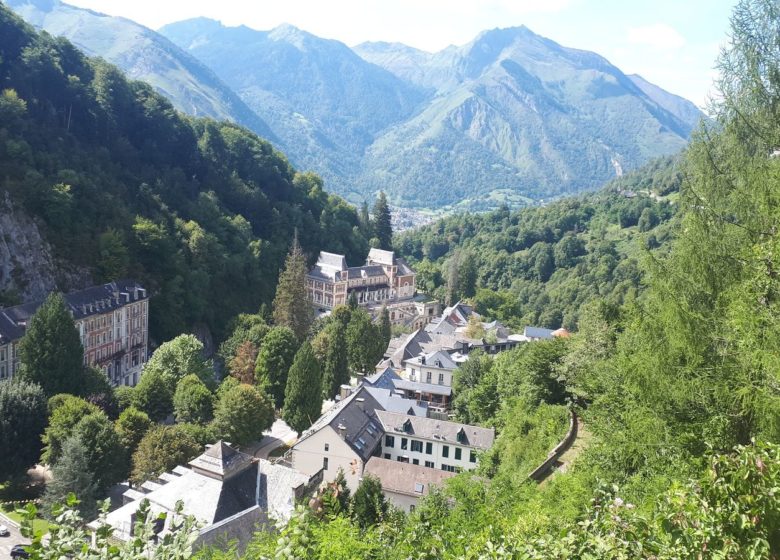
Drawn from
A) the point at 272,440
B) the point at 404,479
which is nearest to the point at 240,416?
the point at 272,440

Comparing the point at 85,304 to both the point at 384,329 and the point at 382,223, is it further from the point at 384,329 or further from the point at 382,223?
the point at 382,223

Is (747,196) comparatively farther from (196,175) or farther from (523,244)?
(523,244)

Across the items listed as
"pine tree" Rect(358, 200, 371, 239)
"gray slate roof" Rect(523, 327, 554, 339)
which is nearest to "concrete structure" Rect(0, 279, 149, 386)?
"gray slate roof" Rect(523, 327, 554, 339)

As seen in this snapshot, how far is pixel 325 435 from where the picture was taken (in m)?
38.3

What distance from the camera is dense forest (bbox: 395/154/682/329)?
3981 inches

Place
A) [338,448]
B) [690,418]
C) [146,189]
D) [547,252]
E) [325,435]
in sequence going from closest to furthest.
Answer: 1. [690,418]
2. [338,448]
3. [325,435]
4. [146,189]
5. [547,252]

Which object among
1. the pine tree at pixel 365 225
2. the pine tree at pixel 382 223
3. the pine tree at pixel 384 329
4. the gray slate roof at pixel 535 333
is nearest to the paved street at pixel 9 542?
the pine tree at pixel 384 329

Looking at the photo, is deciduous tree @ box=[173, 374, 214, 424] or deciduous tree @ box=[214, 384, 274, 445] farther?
deciduous tree @ box=[173, 374, 214, 424]

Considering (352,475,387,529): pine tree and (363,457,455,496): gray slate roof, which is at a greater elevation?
(352,475,387,529): pine tree

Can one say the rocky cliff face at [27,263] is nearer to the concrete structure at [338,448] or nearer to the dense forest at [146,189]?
the dense forest at [146,189]

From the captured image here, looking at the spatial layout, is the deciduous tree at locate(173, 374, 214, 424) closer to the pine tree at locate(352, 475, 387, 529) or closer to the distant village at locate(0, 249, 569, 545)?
the distant village at locate(0, 249, 569, 545)

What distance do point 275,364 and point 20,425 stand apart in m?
20.8

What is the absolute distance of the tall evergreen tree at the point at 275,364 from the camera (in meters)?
54.0

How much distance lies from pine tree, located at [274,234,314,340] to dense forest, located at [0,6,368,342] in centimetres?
1177
